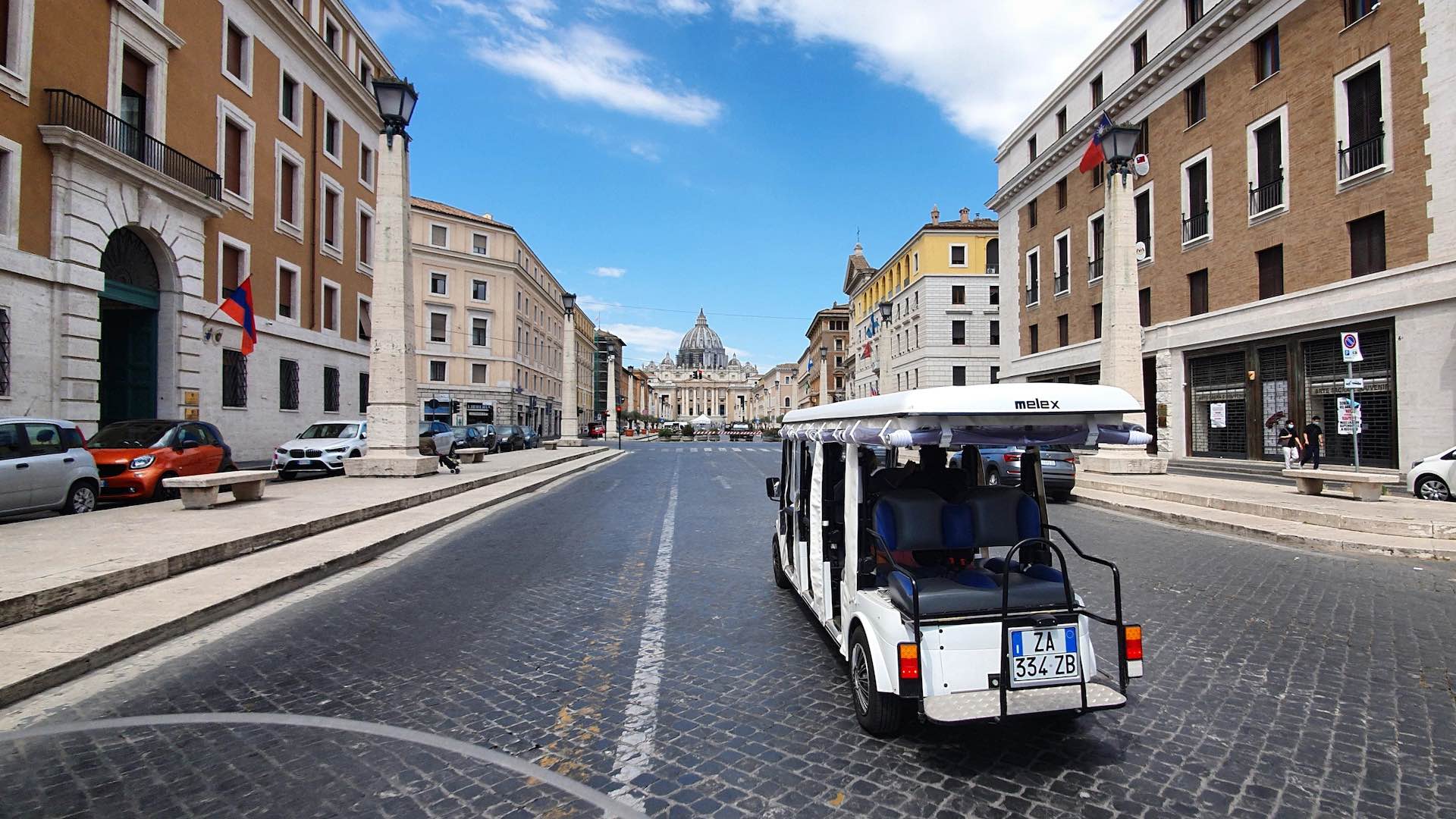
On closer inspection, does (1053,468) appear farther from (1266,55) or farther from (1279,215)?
(1266,55)

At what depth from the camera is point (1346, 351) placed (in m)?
13.9

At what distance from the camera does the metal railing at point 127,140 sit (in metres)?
15.6

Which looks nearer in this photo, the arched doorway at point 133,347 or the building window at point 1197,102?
the arched doorway at point 133,347

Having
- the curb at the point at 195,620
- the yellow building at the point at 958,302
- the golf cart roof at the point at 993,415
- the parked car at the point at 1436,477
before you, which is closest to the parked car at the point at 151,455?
the curb at the point at 195,620

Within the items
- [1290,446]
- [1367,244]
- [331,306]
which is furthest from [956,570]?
[331,306]

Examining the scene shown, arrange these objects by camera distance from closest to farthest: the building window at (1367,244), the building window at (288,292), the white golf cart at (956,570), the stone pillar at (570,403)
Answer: the white golf cart at (956,570)
the building window at (1367,244)
the building window at (288,292)
the stone pillar at (570,403)

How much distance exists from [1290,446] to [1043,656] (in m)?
21.8

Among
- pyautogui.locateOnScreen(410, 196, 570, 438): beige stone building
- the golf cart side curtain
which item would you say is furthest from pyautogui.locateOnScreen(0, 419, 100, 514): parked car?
pyautogui.locateOnScreen(410, 196, 570, 438): beige stone building

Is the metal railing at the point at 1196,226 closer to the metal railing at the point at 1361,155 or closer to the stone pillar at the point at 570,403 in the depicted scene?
the metal railing at the point at 1361,155

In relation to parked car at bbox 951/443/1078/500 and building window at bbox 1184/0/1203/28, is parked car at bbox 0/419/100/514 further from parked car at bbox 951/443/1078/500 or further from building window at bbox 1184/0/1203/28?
building window at bbox 1184/0/1203/28

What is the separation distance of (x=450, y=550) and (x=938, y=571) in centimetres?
667

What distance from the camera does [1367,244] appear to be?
1906cm

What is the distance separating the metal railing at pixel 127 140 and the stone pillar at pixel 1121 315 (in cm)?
2465

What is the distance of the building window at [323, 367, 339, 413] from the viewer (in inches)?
1099
